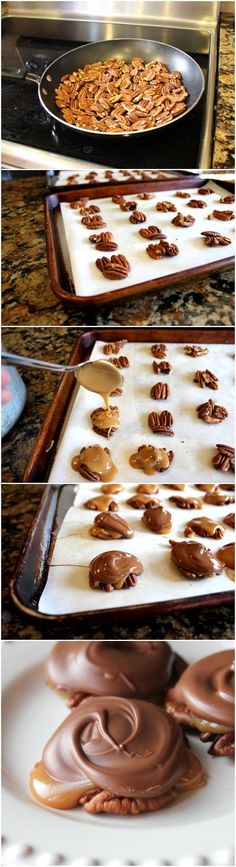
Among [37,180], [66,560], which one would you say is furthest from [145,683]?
[37,180]

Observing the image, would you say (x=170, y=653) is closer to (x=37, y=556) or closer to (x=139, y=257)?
(x=37, y=556)

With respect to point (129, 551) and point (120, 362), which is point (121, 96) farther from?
point (129, 551)

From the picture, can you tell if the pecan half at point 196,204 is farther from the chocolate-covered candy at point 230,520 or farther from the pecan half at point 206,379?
the chocolate-covered candy at point 230,520

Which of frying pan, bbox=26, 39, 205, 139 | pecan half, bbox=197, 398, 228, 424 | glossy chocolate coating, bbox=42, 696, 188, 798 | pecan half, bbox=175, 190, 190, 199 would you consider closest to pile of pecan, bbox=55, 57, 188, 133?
frying pan, bbox=26, 39, 205, 139

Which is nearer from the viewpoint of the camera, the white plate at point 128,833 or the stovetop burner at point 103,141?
the white plate at point 128,833

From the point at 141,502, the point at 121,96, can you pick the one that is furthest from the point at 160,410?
the point at 121,96

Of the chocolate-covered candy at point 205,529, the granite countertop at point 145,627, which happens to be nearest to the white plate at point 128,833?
the granite countertop at point 145,627
